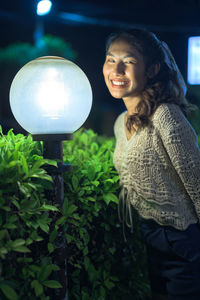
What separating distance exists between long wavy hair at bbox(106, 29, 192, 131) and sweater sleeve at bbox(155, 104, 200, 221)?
109 millimetres

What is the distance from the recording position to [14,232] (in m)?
1.26

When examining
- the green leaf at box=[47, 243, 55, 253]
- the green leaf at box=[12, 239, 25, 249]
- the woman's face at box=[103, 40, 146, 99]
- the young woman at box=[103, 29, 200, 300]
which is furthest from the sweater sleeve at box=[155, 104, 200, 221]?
the green leaf at box=[12, 239, 25, 249]

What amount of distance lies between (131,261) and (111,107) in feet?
23.6

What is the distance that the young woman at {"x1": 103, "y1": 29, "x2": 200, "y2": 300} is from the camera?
4.99ft

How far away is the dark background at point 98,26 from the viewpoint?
667 centimetres

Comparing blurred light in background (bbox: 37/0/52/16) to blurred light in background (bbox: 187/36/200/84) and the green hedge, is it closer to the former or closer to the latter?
the green hedge

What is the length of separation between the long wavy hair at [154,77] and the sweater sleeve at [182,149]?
4.3 inches

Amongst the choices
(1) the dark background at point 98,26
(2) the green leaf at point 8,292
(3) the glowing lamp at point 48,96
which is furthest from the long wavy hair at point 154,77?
(1) the dark background at point 98,26

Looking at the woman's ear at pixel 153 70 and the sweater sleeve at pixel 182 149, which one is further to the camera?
the woman's ear at pixel 153 70

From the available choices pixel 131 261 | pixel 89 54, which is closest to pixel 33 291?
pixel 131 261

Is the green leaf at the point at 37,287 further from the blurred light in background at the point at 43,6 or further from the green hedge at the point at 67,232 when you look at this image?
the blurred light in background at the point at 43,6

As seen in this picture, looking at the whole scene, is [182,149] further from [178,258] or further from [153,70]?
[178,258]

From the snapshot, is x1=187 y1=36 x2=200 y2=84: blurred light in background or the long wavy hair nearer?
the long wavy hair

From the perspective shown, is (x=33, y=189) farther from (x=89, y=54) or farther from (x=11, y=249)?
(x=89, y=54)
